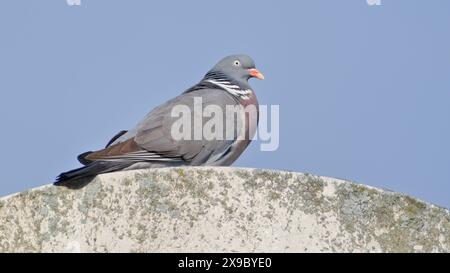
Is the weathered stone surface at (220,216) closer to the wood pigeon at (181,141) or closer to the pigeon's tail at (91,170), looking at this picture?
the pigeon's tail at (91,170)

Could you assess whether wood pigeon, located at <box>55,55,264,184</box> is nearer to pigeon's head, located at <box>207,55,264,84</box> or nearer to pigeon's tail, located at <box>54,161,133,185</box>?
pigeon's tail, located at <box>54,161,133,185</box>

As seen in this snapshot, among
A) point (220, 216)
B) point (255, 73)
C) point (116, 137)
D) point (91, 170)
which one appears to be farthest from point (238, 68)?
point (220, 216)

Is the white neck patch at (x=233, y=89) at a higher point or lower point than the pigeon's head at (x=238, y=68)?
lower

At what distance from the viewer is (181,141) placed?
8117 mm

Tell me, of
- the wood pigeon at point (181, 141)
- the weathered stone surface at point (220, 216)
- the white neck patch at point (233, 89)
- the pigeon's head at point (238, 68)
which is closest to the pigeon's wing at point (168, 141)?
the wood pigeon at point (181, 141)

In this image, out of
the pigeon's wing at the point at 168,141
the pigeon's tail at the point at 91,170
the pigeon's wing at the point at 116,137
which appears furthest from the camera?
the pigeon's wing at the point at 116,137

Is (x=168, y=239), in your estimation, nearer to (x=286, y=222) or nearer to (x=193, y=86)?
(x=286, y=222)

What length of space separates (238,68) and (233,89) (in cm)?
68

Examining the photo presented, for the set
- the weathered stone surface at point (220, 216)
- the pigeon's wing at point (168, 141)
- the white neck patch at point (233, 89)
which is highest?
the white neck patch at point (233, 89)

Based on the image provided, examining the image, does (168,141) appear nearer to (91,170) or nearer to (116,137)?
(116,137)

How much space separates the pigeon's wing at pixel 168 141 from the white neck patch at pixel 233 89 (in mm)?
400

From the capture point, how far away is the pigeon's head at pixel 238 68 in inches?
377

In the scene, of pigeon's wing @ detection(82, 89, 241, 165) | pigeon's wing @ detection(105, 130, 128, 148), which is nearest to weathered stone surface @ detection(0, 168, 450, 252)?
pigeon's wing @ detection(82, 89, 241, 165)
